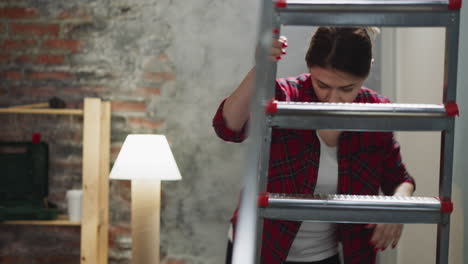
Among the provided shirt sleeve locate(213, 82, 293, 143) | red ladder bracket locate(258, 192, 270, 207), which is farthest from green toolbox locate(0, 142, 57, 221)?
red ladder bracket locate(258, 192, 270, 207)

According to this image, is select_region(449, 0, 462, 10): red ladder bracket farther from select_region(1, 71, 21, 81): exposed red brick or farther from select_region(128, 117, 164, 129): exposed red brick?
select_region(1, 71, 21, 81): exposed red brick

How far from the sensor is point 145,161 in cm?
278

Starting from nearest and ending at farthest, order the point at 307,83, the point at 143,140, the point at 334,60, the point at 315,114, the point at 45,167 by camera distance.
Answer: the point at 315,114, the point at 334,60, the point at 307,83, the point at 143,140, the point at 45,167

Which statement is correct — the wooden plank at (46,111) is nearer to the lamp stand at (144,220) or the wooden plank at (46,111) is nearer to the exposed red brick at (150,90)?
the exposed red brick at (150,90)

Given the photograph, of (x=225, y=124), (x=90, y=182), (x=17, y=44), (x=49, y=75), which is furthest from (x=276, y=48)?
(x=17, y=44)

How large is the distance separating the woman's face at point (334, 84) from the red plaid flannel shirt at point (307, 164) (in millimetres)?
67

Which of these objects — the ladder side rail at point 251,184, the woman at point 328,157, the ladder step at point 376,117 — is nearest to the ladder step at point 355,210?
the ladder step at point 376,117

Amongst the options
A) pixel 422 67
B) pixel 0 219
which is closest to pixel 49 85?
pixel 0 219

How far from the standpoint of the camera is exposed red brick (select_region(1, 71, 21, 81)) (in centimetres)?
339

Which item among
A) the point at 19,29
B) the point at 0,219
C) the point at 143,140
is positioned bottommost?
the point at 0,219

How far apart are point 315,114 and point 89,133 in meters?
2.11

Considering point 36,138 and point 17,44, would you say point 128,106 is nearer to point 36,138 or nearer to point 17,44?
point 36,138

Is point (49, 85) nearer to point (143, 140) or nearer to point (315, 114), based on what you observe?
point (143, 140)

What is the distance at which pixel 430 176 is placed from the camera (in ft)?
7.42
